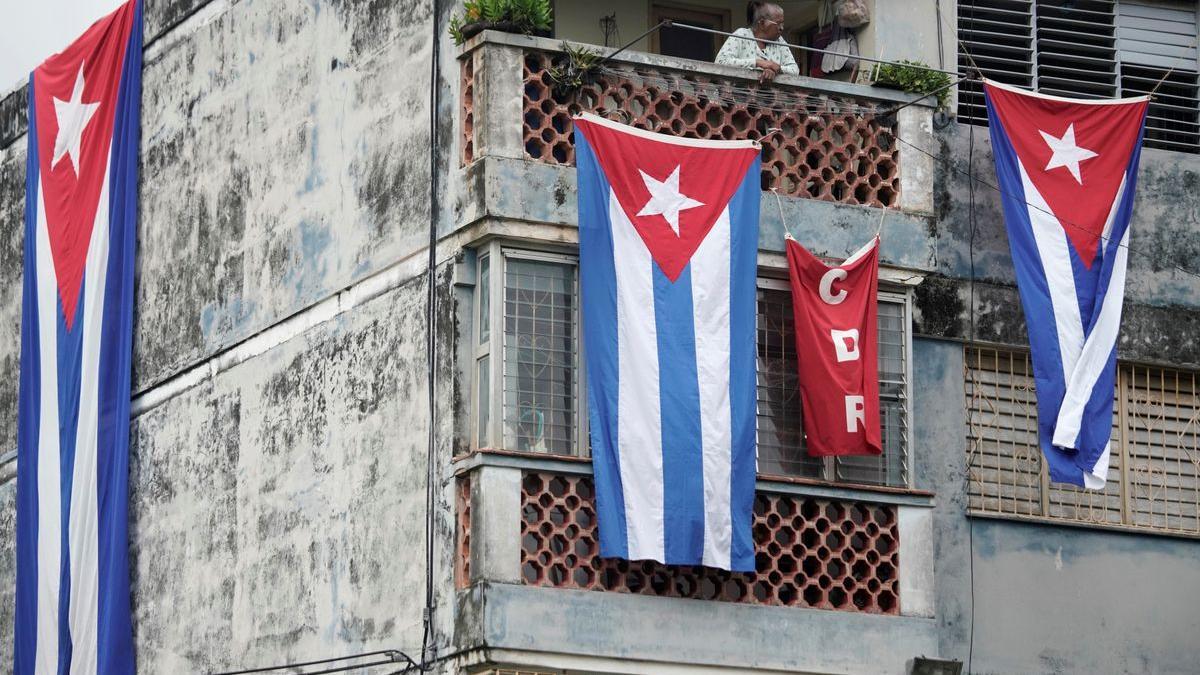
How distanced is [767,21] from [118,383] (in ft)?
28.4

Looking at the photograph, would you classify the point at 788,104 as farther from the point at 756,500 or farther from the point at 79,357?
the point at 79,357

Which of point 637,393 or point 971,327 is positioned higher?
point 971,327

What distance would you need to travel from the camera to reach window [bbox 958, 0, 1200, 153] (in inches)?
968

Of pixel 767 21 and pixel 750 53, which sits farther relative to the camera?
pixel 767 21

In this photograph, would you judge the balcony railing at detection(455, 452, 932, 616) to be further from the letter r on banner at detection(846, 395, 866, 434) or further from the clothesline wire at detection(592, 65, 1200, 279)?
the clothesline wire at detection(592, 65, 1200, 279)

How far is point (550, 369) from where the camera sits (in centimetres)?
2158

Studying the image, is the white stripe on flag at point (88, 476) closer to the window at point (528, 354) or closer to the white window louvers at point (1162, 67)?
the window at point (528, 354)

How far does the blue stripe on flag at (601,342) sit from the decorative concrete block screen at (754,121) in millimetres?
460

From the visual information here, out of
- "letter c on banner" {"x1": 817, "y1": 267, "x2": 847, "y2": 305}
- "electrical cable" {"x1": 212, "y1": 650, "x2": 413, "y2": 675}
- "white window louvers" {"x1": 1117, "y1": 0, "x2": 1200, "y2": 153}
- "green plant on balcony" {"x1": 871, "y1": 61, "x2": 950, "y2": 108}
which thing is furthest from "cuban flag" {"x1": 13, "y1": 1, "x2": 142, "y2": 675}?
"white window louvers" {"x1": 1117, "y1": 0, "x2": 1200, "y2": 153}

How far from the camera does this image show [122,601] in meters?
26.5

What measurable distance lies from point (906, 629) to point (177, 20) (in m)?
11.0

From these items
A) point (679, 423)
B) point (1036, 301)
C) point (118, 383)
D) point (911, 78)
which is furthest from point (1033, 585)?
point (118, 383)

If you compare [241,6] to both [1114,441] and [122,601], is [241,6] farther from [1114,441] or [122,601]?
[1114,441]

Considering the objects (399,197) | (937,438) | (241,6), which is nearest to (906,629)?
(937,438)
